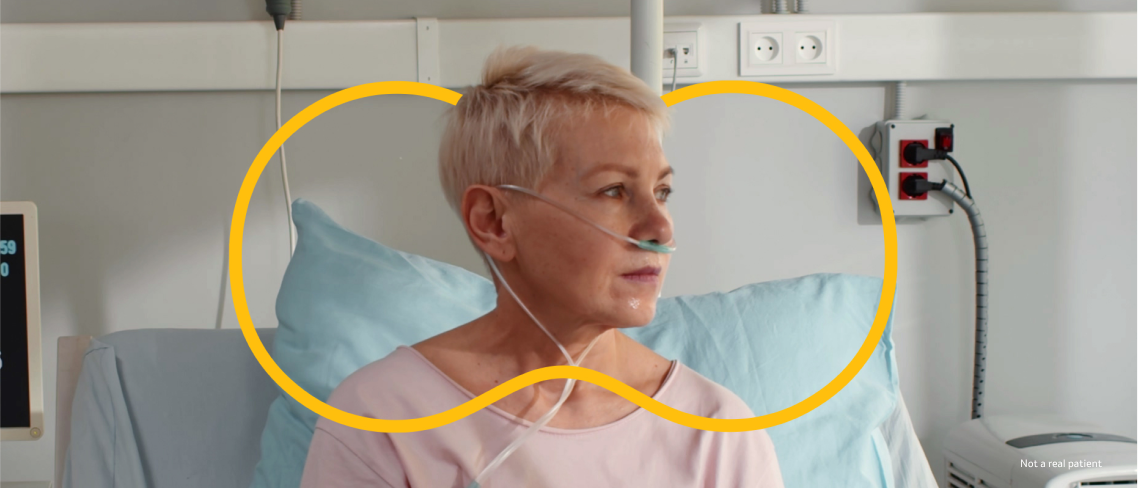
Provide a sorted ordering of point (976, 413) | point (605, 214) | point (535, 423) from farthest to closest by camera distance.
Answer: point (976, 413), point (535, 423), point (605, 214)

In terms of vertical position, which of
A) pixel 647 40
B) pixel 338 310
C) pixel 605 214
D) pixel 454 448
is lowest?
pixel 454 448

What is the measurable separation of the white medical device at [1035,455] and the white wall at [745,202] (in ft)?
0.33

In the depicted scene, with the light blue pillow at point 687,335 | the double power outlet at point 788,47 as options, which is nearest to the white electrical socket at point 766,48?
the double power outlet at point 788,47

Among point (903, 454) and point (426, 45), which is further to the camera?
point (426, 45)

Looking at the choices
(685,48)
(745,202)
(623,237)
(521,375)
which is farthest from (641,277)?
(685,48)

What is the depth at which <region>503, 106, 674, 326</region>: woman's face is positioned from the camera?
1.99 ft

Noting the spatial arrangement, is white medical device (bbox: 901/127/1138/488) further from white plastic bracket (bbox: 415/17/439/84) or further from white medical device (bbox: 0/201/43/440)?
white medical device (bbox: 0/201/43/440)

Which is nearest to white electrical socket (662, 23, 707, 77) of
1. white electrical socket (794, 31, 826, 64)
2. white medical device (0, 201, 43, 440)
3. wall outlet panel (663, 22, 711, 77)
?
wall outlet panel (663, 22, 711, 77)

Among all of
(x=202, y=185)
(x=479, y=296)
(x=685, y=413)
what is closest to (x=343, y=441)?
(x=479, y=296)

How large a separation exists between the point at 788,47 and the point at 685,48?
17cm

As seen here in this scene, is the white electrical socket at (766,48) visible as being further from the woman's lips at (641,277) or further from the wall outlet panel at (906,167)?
the woman's lips at (641,277)

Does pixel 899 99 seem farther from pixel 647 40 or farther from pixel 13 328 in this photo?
pixel 13 328

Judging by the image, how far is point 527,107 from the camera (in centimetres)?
63

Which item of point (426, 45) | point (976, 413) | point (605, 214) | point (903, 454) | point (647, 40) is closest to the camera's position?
point (605, 214)
